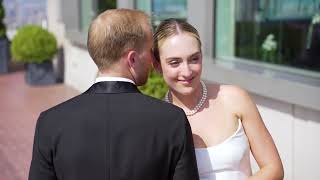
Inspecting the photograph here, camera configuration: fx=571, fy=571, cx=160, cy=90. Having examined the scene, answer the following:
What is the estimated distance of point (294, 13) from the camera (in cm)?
538

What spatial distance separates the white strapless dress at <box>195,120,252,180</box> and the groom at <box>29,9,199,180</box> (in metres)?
0.29

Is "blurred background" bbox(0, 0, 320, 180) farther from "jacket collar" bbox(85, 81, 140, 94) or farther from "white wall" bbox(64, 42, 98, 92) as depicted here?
"jacket collar" bbox(85, 81, 140, 94)

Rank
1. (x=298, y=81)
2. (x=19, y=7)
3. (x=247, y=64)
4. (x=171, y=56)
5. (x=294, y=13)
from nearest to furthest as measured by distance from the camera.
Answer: (x=171, y=56), (x=298, y=81), (x=294, y=13), (x=247, y=64), (x=19, y=7)

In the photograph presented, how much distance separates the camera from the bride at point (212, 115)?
6.38 ft

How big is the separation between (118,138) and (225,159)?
20.1 inches

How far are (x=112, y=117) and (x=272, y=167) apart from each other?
0.67m

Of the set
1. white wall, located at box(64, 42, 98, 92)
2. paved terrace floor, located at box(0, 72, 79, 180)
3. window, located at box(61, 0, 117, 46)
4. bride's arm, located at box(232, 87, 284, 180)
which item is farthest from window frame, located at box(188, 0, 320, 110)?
window, located at box(61, 0, 117, 46)

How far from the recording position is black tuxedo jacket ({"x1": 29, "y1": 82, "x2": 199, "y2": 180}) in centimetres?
163

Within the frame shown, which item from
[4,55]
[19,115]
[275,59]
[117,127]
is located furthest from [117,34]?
[4,55]

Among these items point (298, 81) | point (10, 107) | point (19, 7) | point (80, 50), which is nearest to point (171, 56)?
point (298, 81)

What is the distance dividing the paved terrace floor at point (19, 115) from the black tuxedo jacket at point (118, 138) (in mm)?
4463

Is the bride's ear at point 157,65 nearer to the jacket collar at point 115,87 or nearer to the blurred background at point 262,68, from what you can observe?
the jacket collar at point 115,87

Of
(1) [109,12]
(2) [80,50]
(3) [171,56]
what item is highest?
(1) [109,12]

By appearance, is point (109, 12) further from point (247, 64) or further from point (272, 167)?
point (247, 64)
